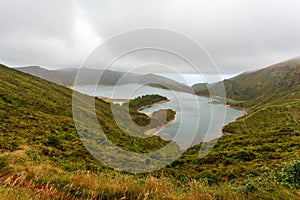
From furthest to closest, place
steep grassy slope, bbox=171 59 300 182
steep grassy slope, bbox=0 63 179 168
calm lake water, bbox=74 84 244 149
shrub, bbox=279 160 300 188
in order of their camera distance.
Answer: steep grassy slope, bbox=171 59 300 182 → steep grassy slope, bbox=0 63 179 168 → calm lake water, bbox=74 84 244 149 → shrub, bbox=279 160 300 188

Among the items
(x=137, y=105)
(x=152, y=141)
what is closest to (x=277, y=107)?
(x=137, y=105)

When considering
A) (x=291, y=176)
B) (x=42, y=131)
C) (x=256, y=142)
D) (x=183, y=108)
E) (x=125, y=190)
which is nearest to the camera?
(x=125, y=190)

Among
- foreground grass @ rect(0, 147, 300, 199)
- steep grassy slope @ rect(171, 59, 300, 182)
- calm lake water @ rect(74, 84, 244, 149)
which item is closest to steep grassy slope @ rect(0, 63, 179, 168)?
calm lake water @ rect(74, 84, 244, 149)

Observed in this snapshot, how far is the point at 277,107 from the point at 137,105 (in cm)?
6944

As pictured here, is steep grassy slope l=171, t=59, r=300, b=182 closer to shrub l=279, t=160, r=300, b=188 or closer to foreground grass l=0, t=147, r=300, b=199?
shrub l=279, t=160, r=300, b=188

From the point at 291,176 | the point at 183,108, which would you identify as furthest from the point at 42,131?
the point at 291,176

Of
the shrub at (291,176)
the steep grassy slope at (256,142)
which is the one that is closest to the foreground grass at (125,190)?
the shrub at (291,176)

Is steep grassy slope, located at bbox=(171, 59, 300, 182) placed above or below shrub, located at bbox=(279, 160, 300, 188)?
below

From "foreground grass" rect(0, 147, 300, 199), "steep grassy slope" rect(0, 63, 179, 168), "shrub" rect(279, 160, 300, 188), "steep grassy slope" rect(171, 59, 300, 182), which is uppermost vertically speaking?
"shrub" rect(279, 160, 300, 188)

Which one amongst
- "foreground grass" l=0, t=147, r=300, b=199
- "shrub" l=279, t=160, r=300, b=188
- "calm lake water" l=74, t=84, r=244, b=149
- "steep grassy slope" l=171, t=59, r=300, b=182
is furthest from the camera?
"steep grassy slope" l=171, t=59, r=300, b=182

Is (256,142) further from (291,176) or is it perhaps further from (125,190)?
(125,190)

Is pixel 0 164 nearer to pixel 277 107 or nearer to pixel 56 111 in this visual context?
pixel 56 111

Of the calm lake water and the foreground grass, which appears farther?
the calm lake water

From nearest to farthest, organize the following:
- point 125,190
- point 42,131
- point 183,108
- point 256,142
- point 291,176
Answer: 1. point 125,190
2. point 291,176
3. point 42,131
4. point 183,108
5. point 256,142
